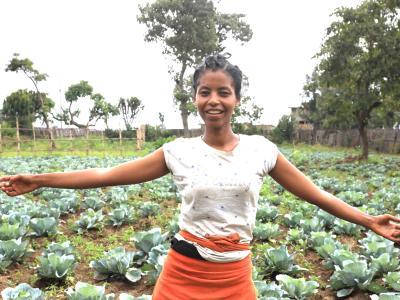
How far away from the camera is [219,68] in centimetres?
209

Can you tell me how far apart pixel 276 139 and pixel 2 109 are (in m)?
26.2

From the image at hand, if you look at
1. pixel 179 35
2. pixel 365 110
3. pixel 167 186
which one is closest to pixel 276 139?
pixel 179 35

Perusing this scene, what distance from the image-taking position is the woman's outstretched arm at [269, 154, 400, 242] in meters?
2.28

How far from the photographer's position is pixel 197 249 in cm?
201

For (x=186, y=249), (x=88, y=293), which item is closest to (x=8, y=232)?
(x=88, y=293)

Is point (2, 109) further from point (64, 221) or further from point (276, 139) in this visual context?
point (64, 221)

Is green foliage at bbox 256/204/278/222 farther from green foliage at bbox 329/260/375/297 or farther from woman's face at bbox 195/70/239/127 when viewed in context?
woman's face at bbox 195/70/239/127

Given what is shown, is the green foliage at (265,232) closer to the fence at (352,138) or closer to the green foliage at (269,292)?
the green foliage at (269,292)

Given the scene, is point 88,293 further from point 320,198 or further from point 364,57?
point 364,57

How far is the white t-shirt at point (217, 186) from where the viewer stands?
2.02 m

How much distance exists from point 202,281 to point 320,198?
2.65 feet

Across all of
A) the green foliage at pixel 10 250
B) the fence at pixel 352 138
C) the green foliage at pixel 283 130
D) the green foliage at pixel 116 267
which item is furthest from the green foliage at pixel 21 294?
the green foliage at pixel 283 130

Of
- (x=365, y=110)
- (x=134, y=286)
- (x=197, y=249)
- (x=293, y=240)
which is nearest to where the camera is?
(x=197, y=249)

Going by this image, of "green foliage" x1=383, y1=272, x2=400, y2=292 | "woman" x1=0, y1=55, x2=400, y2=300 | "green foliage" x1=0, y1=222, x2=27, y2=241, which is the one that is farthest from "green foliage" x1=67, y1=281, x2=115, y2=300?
"green foliage" x1=383, y1=272, x2=400, y2=292
